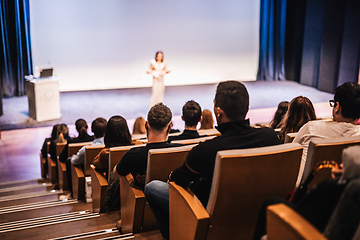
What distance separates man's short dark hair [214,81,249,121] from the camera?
1651mm

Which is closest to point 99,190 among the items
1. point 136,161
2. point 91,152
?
point 91,152

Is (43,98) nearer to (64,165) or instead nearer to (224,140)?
(64,165)

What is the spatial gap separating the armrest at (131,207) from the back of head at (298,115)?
120 cm

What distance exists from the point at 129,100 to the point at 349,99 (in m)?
7.28

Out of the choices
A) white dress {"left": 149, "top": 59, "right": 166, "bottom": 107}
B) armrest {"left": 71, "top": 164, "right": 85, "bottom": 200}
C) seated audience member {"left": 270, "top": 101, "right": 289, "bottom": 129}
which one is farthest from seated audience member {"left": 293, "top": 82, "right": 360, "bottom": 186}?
white dress {"left": 149, "top": 59, "right": 166, "bottom": 107}

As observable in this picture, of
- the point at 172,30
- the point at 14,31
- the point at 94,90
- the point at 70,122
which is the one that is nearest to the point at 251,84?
the point at 172,30

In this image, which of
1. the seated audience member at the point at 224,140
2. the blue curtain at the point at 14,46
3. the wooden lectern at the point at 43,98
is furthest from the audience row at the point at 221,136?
the blue curtain at the point at 14,46

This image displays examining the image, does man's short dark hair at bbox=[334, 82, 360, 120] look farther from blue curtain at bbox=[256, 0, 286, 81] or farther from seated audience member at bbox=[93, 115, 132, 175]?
blue curtain at bbox=[256, 0, 286, 81]

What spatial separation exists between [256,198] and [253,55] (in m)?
10.6

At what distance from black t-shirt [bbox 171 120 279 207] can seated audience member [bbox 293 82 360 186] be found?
389 mm

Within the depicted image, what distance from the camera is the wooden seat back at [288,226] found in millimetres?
1070

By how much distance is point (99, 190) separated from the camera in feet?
8.96

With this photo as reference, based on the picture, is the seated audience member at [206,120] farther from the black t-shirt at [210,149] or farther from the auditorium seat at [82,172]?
the black t-shirt at [210,149]

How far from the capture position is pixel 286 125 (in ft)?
8.87
